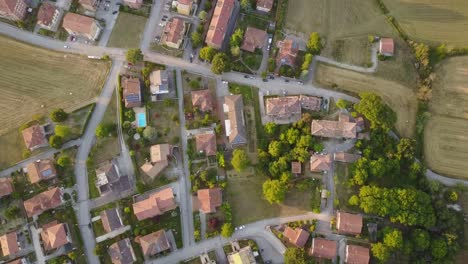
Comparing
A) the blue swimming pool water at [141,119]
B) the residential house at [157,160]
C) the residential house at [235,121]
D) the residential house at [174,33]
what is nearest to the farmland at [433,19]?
the residential house at [235,121]

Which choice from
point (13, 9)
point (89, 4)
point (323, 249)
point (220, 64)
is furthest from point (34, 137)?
point (323, 249)

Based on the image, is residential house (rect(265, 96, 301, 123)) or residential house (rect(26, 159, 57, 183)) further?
residential house (rect(265, 96, 301, 123))

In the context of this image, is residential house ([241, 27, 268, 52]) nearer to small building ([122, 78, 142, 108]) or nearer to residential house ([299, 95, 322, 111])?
residential house ([299, 95, 322, 111])

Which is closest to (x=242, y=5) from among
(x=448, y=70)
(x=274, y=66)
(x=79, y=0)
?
(x=274, y=66)

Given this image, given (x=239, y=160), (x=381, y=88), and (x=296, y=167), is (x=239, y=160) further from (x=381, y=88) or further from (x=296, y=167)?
(x=381, y=88)

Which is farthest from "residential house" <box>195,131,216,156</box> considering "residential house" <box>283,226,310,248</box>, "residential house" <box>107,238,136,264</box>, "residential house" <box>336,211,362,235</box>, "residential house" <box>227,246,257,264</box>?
"residential house" <box>336,211,362,235</box>

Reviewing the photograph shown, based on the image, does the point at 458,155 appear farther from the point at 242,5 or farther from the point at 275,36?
the point at 242,5
